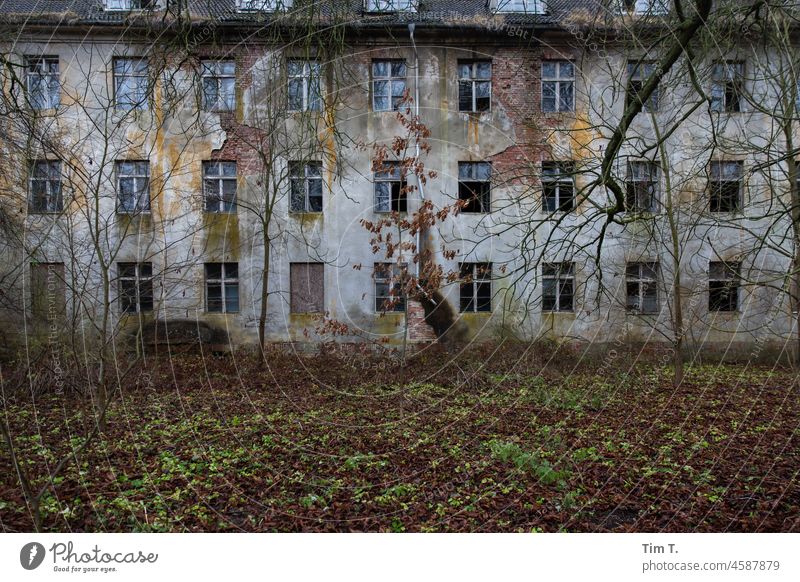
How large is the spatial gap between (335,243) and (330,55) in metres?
2.72

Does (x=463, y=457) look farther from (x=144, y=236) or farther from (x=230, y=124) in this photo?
(x=230, y=124)

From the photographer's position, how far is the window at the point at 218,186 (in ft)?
15.1

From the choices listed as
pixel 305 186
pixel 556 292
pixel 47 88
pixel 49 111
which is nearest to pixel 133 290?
pixel 49 111

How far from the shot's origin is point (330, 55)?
14.8 ft

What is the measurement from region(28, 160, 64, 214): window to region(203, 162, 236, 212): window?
112 centimetres

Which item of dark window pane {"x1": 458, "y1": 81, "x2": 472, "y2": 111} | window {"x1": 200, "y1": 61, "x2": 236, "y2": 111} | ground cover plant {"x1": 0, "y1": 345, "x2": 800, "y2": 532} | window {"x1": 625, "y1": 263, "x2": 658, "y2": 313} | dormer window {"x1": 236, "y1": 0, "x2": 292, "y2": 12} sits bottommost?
ground cover plant {"x1": 0, "y1": 345, "x2": 800, "y2": 532}

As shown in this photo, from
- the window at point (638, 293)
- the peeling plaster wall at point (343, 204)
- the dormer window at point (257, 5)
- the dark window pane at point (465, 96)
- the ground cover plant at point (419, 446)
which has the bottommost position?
the ground cover plant at point (419, 446)

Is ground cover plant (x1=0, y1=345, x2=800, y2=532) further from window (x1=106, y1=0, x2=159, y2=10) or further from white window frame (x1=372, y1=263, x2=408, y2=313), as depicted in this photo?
window (x1=106, y1=0, x2=159, y2=10)

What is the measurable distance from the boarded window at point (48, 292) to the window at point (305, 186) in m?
2.65

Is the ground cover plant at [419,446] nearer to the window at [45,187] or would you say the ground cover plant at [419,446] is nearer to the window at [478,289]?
the window at [478,289]

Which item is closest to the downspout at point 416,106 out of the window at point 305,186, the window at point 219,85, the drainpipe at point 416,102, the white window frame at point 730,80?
the drainpipe at point 416,102

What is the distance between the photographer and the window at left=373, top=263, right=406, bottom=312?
5570 mm

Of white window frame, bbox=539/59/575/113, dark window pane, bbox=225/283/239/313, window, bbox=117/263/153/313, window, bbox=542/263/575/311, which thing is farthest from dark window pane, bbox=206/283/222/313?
white window frame, bbox=539/59/575/113

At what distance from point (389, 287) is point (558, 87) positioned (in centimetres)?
276
